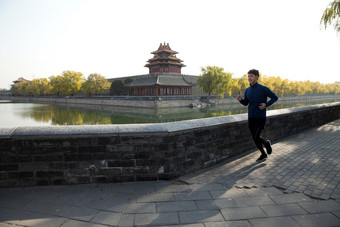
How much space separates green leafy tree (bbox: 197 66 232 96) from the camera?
140ft

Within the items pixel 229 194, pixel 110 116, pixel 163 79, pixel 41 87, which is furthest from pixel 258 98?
pixel 41 87

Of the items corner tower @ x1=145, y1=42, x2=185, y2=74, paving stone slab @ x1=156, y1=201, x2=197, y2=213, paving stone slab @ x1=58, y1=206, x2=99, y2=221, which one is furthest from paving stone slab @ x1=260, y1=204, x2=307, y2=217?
corner tower @ x1=145, y1=42, x2=185, y2=74

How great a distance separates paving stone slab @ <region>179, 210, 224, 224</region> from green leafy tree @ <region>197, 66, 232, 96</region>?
1634 inches

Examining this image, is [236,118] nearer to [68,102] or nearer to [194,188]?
[194,188]

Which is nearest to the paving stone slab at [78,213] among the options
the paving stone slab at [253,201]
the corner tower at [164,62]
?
the paving stone slab at [253,201]

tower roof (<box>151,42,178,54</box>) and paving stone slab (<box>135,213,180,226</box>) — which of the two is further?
tower roof (<box>151,42,178,54</box>)

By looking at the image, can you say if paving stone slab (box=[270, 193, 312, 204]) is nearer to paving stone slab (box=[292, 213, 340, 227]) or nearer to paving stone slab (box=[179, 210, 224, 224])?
paving stone slab (box=[292, 213, 340, 227])

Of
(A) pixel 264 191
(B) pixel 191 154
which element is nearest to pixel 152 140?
(B) pixel 191 154

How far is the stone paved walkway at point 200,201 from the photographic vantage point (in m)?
2.24

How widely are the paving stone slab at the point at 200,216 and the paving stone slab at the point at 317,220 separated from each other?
0.82 m

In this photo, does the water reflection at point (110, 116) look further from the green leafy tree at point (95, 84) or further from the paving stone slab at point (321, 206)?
the paving stone slab at point (321, 206)

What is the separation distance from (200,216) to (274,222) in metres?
0.76

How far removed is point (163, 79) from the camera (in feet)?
151

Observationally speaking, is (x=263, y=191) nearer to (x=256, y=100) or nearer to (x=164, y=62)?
(x=256, y=100)
